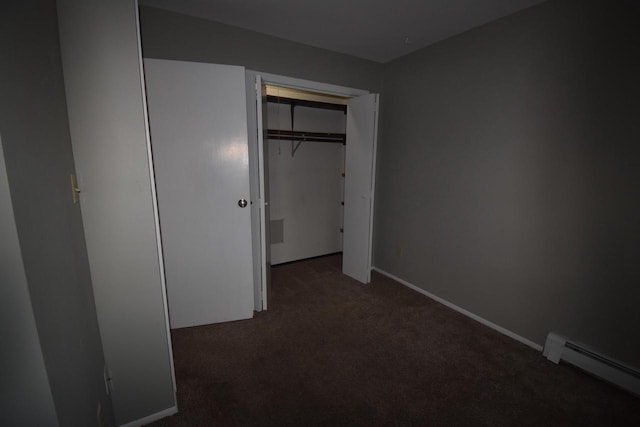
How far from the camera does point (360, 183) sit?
2953 mm

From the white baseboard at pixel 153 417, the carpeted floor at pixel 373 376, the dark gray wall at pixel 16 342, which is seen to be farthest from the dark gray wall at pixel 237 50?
the white baseboard at pixel 153 417

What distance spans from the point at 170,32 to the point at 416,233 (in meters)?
2.80

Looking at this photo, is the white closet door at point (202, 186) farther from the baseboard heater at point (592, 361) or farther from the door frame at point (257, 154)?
the baseboard heater at point (592, 361)

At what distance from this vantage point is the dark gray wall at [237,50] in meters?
2.00

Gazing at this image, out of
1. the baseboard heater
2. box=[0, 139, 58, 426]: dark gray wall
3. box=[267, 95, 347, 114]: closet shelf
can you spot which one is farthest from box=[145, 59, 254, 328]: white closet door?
the baseboard heater

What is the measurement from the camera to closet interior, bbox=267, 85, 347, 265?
3328mm

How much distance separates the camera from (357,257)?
3.10m

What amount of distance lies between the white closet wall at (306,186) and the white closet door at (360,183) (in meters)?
0.68

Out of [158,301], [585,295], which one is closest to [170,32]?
[158,301]

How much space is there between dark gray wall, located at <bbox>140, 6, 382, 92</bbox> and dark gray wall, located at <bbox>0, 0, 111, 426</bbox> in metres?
1.16

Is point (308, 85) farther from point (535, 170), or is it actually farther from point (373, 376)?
point (373, 376)

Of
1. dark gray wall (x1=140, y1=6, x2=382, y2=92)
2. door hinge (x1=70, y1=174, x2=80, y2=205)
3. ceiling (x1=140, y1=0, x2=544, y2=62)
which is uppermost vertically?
ceiling (x1=140, y1=0, x2=544, y2=62)

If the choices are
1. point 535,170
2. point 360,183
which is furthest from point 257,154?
point 535,170

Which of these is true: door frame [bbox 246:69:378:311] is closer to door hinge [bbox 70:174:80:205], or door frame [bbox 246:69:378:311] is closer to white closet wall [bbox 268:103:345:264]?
white closet wall [bbox 268:103:345:264]
